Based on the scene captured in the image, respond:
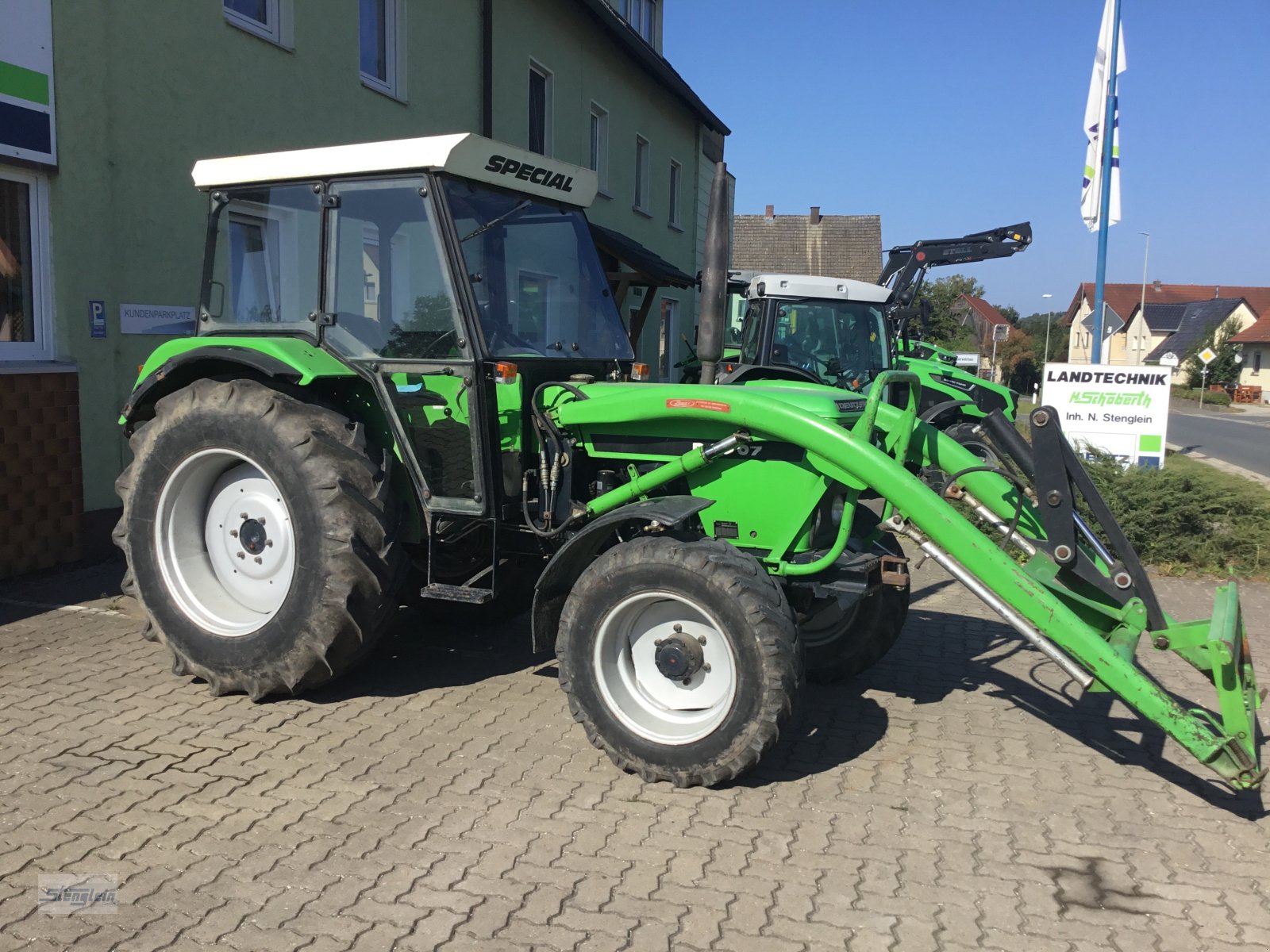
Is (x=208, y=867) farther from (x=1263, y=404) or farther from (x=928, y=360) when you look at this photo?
(x=1263, y=404)

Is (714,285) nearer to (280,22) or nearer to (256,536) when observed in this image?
(256,536)

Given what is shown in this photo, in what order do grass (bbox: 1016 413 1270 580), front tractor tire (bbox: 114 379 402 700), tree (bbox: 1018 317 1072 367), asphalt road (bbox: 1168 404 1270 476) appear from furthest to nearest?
1. tree (bbox: 1018 317 1072 367)
2. asphalt road (bbox: 1168 404 1270 476)
3. grass (bbox: 1016 413 1270 580)
4. front tractor tire (bbox: 114 379 402 700)

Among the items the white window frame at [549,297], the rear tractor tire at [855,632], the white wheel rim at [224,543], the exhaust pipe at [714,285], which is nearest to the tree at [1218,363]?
the rear tractor tire at [855,632]

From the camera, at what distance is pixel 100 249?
6746mm

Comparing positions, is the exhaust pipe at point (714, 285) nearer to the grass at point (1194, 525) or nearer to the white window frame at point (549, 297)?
the white window frame at point (549, 297)

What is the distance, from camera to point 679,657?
12.1 ft

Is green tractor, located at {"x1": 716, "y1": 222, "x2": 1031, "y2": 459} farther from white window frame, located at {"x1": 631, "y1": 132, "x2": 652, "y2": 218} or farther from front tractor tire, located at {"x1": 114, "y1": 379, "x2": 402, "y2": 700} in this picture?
white window frame, located at {"x1": 631, "y1": 132, "x2": 652, "y2": 218}

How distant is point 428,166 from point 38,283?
12.4 ft

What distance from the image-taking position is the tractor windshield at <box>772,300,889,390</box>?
10.4m

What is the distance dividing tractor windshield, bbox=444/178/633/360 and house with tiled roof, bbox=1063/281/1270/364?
69.9 metres

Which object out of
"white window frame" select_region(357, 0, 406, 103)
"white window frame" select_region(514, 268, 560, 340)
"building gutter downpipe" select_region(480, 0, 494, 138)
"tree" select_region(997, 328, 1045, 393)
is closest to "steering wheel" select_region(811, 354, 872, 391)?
"building gutter downpipe" select_region(480, 0, 494, 138)

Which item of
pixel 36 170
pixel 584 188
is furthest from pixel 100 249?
pixel 584 188

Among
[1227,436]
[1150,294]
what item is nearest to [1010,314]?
[1150,294]

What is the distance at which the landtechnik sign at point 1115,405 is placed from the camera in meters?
11.3
